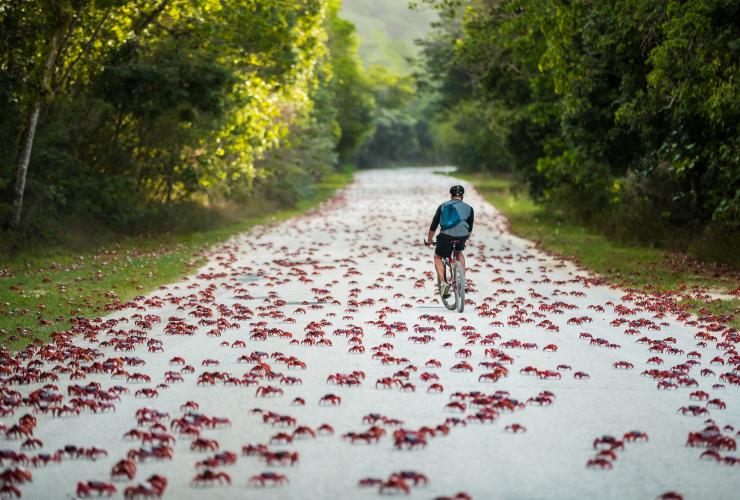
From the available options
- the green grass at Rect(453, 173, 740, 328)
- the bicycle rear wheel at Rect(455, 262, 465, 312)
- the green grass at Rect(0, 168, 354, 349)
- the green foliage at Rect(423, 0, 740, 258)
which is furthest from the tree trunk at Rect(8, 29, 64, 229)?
the green grass at Rect(453, 173, 740, 328)

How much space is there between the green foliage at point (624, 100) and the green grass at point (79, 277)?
9.49 metres

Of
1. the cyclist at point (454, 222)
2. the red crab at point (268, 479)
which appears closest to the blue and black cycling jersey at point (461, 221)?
the cyclist at point (454, 222)

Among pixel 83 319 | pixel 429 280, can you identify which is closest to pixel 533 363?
pixel 83 319

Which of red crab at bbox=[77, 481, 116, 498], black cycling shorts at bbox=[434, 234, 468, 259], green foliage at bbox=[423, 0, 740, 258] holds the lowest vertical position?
red crab at bbox=[77, 481, 116, 498]

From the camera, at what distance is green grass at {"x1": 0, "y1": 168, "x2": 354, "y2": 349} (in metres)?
13.9

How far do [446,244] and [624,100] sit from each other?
9.21 m

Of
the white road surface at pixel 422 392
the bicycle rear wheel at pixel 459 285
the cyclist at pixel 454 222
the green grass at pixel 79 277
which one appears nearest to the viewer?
the white road surface at pixel 422 392

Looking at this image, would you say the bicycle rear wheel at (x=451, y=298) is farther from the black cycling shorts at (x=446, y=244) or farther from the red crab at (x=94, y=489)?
the red crab at (x=94, y=489)

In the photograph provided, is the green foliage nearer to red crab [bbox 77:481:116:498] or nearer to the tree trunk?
the tree trunk

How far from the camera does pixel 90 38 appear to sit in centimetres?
2522

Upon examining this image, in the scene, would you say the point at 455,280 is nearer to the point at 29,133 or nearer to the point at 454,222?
the point at 454,222

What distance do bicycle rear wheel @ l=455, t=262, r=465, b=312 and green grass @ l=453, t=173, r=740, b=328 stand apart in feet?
12.0

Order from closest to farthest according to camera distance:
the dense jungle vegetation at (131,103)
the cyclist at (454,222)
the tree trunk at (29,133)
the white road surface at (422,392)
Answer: the white road surface at (422,392) < the cyclist at (454,222) < the tree trunk at (29,133) < the dense jungle vegetation at (131,103)

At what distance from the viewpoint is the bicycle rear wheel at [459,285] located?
48.3 feet
